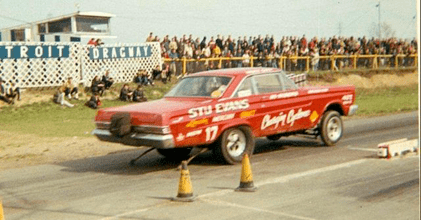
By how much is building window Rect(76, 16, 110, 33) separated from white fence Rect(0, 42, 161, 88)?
407 centimetres

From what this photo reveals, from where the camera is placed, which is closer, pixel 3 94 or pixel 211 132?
pixel 211 132

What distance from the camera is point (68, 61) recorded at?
79.8 ft

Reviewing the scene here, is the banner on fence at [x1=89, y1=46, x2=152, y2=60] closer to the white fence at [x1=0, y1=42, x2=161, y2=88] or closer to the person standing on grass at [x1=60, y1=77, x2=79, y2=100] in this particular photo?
the white fence at [x1=0, y1=42, x2=161, y2=88]

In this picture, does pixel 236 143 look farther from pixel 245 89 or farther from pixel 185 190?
pixel 185 190

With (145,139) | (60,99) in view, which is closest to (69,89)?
(60,99)

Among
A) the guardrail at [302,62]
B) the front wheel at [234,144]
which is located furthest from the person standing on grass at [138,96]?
the front wheel at [234,144]

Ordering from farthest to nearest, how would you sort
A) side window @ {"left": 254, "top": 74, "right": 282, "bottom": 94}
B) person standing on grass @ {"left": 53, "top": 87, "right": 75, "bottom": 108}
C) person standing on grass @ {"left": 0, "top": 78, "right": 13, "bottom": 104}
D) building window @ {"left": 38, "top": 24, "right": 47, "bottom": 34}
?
building window @ {"left": 38, "top": 24, "right": 47, "bottom": 34}, person standing on grass @ {"left": 53, "top": 87, "right": 75, "bottom": 108}, person standing on grass @ {"left": 0, "top": 78, "right": 13, "bottom": 104}, side window @ {"left": 254, "top": 74, "right": 282, "bottom": 94}

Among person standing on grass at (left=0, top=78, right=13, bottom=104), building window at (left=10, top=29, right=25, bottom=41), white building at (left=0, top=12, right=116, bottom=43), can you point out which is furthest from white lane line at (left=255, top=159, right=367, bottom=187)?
building window at (left=10, top=29, right=25, bottom=41)

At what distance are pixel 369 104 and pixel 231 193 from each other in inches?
727

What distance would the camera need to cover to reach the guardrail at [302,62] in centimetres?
2814

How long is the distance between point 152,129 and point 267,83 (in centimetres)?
282

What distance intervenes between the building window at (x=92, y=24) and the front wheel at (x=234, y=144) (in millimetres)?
19588

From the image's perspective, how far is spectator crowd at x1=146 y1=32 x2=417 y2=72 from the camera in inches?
1113

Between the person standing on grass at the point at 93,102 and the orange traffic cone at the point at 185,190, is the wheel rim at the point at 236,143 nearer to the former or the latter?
the orange traffic cone at the point at 185,190
